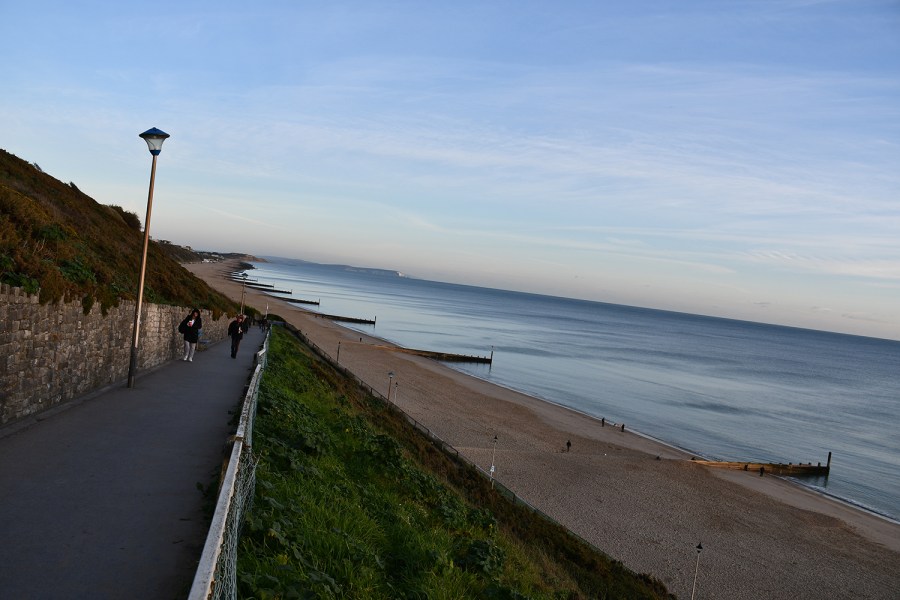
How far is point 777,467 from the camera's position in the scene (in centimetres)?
3362

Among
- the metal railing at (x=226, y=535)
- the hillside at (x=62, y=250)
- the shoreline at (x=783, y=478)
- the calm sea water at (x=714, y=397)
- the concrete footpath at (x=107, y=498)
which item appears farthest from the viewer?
the calm sea water at (x=714, y=397)

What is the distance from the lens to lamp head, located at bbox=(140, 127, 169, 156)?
44.2 ft

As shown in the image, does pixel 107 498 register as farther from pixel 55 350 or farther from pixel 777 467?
pixel 777 467

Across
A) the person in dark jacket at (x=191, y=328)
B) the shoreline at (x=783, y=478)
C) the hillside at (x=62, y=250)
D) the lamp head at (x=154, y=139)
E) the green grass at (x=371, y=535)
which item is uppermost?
the lamp head at (x=154, y=139)

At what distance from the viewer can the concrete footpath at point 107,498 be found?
4.98m

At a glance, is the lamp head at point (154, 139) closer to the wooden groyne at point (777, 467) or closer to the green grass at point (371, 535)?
the green grass at point (371, 535)

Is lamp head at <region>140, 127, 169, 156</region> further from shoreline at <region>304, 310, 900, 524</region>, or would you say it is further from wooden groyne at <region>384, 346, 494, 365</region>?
wooden groyne at <region>384, 346, 494, 365</region>

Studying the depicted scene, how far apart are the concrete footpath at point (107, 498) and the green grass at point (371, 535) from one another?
70cm

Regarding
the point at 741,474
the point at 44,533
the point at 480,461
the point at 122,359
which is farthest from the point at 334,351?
the point at 44,533

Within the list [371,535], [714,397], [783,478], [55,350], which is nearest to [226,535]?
[371,535]

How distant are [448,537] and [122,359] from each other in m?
9.43

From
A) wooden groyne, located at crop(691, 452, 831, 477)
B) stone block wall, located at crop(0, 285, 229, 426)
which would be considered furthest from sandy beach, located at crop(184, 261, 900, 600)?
stone block wall, located at crop(0, 285, 229, 426)

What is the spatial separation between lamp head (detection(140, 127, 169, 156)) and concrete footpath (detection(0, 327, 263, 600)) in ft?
17.5

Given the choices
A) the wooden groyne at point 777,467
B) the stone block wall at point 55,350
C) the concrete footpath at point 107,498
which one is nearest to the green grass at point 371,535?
the concrete footpath at point 107,498
